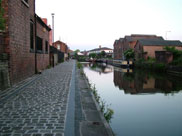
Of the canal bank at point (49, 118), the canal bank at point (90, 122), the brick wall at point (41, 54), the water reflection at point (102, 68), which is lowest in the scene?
the water reflection at point (102, 68)

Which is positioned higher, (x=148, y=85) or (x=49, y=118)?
(x=49, y=118)

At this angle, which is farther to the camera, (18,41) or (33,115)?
(18,41)

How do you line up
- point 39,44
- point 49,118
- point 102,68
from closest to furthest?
1. point 49,118
2. point 39,44
3. point 102,68

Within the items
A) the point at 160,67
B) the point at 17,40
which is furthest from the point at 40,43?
the point at 160,67

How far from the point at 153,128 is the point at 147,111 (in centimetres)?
185

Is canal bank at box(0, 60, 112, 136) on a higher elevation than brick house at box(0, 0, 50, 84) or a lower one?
lower

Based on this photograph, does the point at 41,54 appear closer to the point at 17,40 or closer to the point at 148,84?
the point at 17,40

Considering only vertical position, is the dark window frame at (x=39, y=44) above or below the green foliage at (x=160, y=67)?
above

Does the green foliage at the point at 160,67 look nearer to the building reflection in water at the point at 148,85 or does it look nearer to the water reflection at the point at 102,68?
the water reflection at the point at 102,68

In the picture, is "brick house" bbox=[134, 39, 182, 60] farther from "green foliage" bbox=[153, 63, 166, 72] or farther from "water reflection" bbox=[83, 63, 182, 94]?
"water reflection" bbox=[83, 63, 182, 94]

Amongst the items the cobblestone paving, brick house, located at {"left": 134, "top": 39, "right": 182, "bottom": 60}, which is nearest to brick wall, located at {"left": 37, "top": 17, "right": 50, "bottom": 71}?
the cobblestone paving

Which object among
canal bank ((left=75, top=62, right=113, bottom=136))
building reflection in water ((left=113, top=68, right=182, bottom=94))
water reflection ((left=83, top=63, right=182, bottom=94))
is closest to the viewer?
canal bank ((left=75, top=62, right=113, bottom=136))

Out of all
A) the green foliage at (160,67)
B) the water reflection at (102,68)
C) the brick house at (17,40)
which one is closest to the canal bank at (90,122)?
the brick house at (17,40)

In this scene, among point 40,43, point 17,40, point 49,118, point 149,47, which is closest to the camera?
point 49,118
